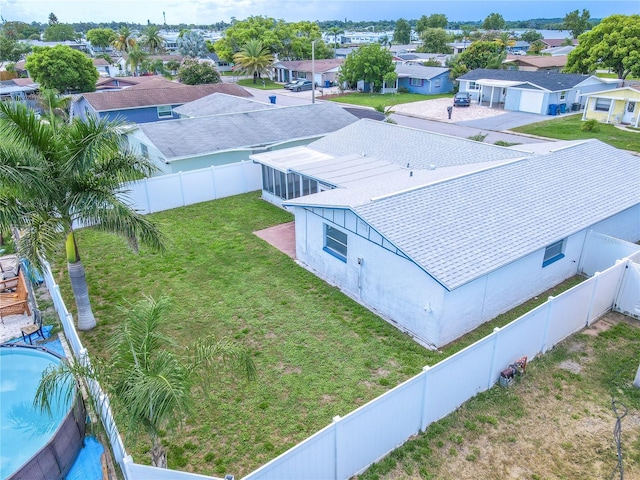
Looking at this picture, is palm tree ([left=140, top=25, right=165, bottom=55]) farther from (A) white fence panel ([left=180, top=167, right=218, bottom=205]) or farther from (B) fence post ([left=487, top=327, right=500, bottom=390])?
(B) fence post ([left=487, top=327, right=500, bottom=390])

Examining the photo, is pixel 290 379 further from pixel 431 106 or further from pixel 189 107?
pixel 431 106

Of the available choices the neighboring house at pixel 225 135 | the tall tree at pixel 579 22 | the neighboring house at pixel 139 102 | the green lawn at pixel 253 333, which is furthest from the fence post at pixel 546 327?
the tall tree at pixel 579 22

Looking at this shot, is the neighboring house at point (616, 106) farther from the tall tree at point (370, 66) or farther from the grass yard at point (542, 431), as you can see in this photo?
the grass yard at point (542, 431)

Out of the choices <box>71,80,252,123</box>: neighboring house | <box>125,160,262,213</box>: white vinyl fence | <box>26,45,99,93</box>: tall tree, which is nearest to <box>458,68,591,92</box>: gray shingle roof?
<box>71,80,252,123</box>: neighboring house

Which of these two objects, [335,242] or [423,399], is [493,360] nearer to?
[423,399]

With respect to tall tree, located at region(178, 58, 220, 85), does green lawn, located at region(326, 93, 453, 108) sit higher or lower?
lower

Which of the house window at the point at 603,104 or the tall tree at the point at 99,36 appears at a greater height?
the tall tree at the point at 99,36
